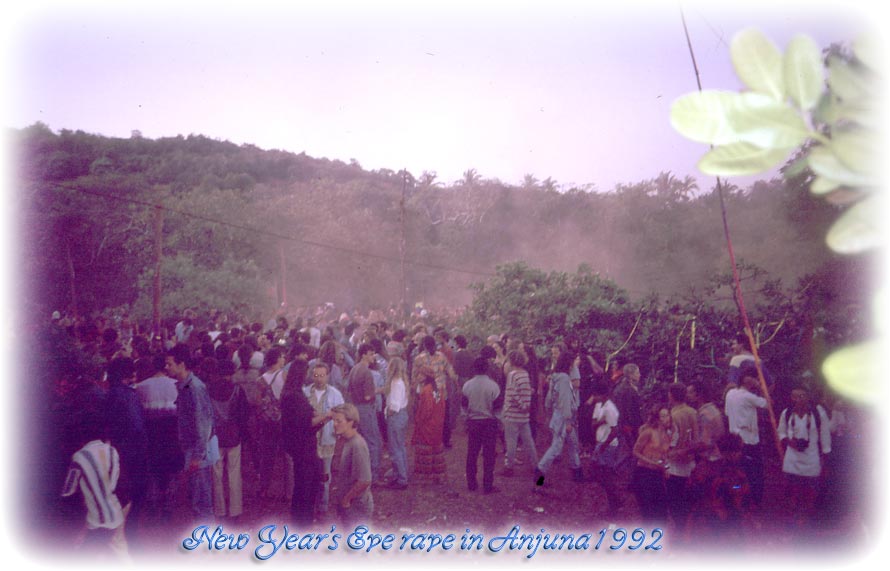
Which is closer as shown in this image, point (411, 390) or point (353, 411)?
point (353, 411)

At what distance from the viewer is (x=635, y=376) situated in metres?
7.04

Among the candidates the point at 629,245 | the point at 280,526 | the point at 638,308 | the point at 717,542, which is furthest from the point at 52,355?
the point at 629,245

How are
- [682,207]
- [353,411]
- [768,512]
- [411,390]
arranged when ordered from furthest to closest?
[682,207], [411,390], [768,512], [353,411]

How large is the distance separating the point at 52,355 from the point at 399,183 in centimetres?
6449

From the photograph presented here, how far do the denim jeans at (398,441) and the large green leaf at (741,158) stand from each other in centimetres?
736

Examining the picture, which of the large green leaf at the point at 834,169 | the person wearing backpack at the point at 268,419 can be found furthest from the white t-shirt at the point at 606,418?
the large green leaf at the point at 834,169

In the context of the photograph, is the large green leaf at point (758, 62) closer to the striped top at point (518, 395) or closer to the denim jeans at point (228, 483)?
the denim jeans at point (228, 483)

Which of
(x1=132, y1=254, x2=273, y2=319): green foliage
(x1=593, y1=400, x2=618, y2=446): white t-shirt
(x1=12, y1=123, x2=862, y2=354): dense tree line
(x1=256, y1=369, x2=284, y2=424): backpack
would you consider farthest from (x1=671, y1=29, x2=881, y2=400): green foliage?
(x1=132, y1=254, x2=273, y2=319): green foliage

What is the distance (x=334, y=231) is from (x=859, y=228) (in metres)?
39.2

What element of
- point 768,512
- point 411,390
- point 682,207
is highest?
point 682,207

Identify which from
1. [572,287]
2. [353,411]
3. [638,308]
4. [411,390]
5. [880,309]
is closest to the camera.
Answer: [880,309]

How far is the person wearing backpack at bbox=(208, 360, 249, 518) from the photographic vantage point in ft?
21.1

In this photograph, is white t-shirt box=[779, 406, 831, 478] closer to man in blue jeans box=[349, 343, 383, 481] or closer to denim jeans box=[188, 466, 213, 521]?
man in blue jeans box=[349, 343, 383, 481]

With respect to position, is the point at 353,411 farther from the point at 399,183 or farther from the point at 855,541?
the point at 399,183
